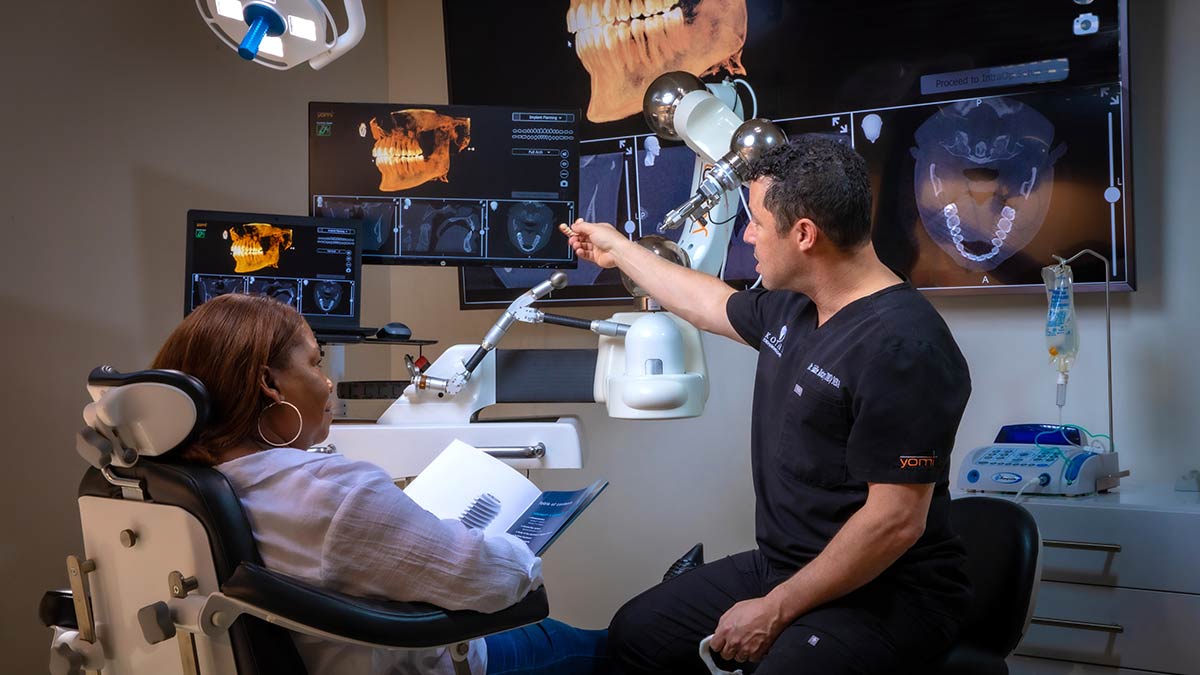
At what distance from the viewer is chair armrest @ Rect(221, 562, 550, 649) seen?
1058 millimetres

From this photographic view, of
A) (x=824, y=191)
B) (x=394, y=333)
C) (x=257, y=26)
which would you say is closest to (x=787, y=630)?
(x=824, y=191)

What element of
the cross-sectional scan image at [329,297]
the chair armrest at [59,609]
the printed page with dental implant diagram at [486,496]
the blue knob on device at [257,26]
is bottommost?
the chair armrest at [59,609]

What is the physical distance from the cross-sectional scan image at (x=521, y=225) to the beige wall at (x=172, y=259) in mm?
944

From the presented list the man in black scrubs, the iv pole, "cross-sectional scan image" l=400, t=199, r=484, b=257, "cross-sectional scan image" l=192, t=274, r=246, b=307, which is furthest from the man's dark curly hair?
"cross-sectional scan image" l=192, t=274, r=246, b=307

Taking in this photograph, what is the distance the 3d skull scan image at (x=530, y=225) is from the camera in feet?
8.00

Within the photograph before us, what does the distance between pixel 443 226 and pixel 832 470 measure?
119 cm

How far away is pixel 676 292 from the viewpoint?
212 centimetres

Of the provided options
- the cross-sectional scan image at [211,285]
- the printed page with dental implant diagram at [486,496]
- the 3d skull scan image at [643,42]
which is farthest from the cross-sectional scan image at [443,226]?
the 3d skull scan image at [643,42]

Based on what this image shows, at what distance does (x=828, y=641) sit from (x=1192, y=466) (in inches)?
58.9

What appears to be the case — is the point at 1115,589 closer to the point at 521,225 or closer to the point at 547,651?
the point at 547,651

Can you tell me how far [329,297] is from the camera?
2387 mm

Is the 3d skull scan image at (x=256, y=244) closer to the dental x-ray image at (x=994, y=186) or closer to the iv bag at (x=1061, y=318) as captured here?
the dental x-ray image at (x=994, y=186)

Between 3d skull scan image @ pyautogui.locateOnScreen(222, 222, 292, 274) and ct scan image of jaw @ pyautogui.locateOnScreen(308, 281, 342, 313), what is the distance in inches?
4.2

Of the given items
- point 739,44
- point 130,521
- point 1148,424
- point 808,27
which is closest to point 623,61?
point 739,44
